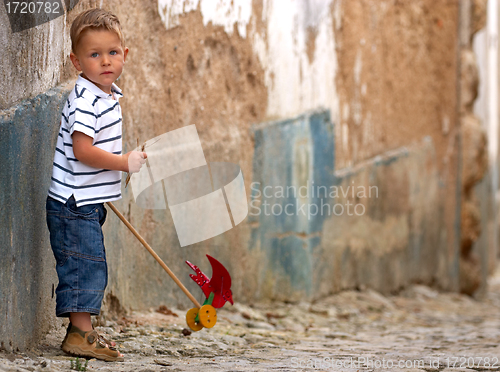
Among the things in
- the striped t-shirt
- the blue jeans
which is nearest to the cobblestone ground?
the blue jeans

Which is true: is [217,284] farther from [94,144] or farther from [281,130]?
[281,130]

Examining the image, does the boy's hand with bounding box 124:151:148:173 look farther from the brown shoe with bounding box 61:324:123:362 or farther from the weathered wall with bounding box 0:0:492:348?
the brown shoe with bounding box 61:324:123:362

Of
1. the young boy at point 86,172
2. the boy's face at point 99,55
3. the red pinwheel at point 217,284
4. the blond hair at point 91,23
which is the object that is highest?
the blond hair at point 91,23

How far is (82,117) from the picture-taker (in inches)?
70.4

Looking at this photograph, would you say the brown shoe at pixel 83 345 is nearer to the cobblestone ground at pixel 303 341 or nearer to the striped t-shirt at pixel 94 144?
the cobblestone ground at pixel 303 341

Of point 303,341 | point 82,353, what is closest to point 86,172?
point 82,353

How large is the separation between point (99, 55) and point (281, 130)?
164 centimetres

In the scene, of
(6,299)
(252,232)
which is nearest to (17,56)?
(6,299)

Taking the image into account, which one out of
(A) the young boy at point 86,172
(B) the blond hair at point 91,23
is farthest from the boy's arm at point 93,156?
(B) the blond hair at point 91,23

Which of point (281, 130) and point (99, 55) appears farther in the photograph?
point (281, 130)

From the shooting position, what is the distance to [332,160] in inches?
145

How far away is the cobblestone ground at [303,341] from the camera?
1997 millimetres

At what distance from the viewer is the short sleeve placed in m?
1.78

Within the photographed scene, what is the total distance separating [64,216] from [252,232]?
1516 mm
